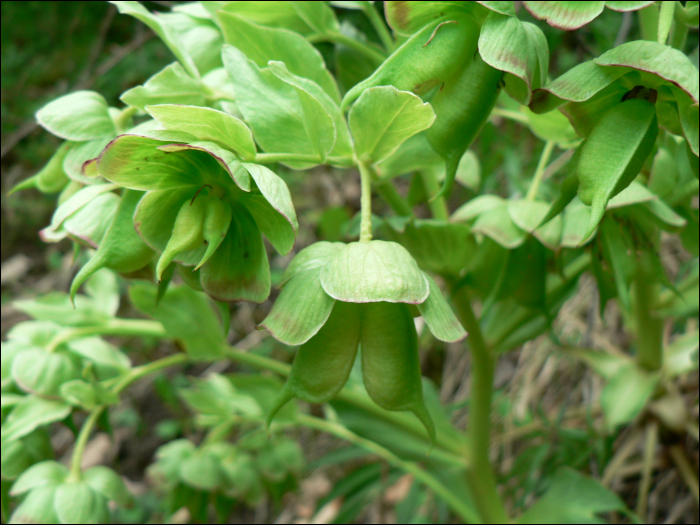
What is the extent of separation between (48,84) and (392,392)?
1.28 m

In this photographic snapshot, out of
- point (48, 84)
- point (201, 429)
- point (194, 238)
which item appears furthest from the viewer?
point (201, 429)

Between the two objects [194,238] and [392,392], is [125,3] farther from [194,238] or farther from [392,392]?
[392,392]

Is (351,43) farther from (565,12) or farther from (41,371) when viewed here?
(41,371)

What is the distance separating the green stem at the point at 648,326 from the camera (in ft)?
2.31

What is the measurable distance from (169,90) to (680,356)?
0.71 metres

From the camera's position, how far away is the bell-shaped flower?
342mm

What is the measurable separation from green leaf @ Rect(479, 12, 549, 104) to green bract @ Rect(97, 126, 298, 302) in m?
0.16

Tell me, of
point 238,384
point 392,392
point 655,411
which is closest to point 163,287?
point 392,392

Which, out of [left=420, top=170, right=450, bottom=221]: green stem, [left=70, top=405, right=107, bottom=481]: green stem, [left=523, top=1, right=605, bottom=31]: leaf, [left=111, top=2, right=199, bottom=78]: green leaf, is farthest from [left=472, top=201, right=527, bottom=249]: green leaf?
[left=70, top=405, right=107, bottom=481]: green stem

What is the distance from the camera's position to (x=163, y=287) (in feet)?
1.48

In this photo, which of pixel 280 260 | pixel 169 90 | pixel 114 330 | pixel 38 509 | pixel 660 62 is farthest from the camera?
pixel 280 260

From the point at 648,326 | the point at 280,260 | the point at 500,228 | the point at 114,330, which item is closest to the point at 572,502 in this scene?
the point at 648,326

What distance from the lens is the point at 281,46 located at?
1.61 feet

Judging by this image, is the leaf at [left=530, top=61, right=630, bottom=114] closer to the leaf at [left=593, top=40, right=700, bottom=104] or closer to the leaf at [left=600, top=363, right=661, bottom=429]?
the leaf at [left=593, top=40, right=700, bottom=104]
